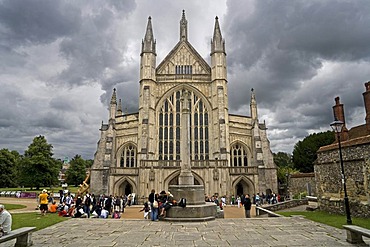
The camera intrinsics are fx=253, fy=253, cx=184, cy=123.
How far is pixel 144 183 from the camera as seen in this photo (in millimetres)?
30125

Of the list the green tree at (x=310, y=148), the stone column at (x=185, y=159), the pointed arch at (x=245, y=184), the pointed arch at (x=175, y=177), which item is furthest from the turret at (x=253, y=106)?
the stone column at (x=185, y=159)

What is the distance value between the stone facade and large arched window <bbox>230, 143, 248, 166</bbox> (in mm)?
19634

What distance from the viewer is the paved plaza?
292 inches

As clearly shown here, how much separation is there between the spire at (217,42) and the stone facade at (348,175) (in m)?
23.2

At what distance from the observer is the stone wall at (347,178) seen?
12.3 meters

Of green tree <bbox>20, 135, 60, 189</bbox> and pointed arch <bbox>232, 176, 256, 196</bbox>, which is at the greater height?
green tree <bbox>20, 135, 60, 189</bbox>

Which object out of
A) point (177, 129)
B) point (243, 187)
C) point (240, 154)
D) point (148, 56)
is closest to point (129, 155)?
point (177, 129)

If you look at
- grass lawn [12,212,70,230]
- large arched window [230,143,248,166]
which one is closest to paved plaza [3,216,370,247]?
grass lawn [12,212,70,230]

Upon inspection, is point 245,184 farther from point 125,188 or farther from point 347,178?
point 347,178

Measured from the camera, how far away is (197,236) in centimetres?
834

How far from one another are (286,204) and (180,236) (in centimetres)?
1608

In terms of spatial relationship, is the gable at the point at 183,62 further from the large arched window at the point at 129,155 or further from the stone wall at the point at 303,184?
the stone wall at the point at 303,184

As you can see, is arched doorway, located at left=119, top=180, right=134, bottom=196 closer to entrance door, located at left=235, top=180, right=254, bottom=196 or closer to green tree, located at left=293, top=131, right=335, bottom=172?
entrance door, located at left=235, top=180, right=254, bottom=196

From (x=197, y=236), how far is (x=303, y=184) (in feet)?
88.7
